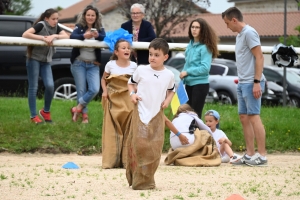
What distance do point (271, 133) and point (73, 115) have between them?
3.19 metres

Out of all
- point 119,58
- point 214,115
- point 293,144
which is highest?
point 119,58

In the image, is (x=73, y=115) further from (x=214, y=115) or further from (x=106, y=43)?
(x=214, y=115)

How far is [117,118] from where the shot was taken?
10148 millimetres

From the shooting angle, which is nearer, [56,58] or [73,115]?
[73,115]

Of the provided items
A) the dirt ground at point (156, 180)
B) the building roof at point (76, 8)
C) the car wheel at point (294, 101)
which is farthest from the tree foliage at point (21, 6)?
the dirt ground at point (156, 180)

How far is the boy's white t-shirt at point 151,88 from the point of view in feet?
25.8

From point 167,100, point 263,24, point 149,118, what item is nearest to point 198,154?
point 167,100

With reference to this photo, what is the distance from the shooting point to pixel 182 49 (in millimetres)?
12695

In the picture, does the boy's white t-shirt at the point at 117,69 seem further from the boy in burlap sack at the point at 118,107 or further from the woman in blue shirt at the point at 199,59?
the woman in blue shirt at the point at 199,59

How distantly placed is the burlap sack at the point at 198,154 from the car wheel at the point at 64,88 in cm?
620

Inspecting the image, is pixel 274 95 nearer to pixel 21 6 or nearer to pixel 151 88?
pixel 151 88

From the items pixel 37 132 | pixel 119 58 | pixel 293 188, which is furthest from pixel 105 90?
pixel 293 188

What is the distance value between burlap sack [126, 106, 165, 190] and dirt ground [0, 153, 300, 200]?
0.13 meters

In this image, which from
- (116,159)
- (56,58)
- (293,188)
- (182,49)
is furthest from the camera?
(56,58)
